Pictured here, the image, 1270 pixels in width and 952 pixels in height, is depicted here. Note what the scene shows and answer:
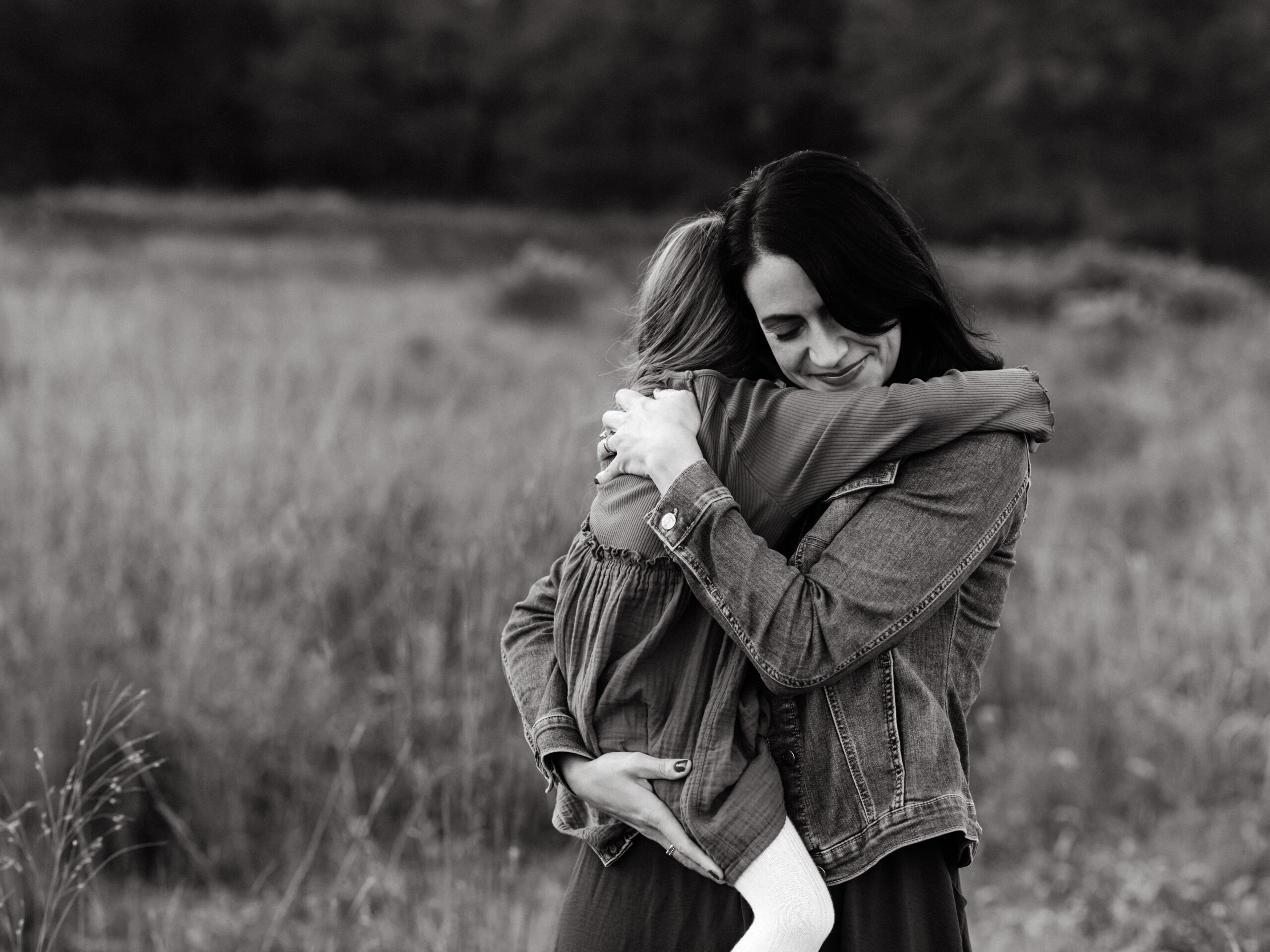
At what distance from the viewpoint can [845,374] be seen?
144 centimetres

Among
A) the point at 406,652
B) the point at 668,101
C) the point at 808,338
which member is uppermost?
the point at 668,101

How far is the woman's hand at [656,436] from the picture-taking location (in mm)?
1367

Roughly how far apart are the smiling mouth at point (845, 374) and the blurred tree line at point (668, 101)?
27.6 meters

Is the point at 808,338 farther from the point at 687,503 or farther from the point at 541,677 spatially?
the point at 541,677

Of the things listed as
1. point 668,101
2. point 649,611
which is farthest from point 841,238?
point 668,101

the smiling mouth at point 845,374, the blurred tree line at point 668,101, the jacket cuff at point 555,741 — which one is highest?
the blurred tree line at point 668,101

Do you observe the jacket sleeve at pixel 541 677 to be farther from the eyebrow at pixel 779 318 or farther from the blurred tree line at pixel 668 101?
the blurred tree line at pixel 668 101

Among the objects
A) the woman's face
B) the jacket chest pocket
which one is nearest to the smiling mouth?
the woman's face

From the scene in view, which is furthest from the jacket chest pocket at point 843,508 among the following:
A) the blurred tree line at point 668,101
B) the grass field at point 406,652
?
the blurred tree line at point 668,101

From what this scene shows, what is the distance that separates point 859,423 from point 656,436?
244 millimetres

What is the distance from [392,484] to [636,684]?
11.5 feet

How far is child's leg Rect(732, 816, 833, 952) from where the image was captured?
4.10 feet

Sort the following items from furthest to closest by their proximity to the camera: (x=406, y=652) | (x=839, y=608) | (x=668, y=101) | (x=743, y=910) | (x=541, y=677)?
(x=668, y=101) → (x=406, y=652) → (x=541, y=677) → (x=743, y=910) → (x=839, y=608)

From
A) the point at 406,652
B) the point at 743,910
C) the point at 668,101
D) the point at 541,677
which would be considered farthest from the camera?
the point at 668,101
